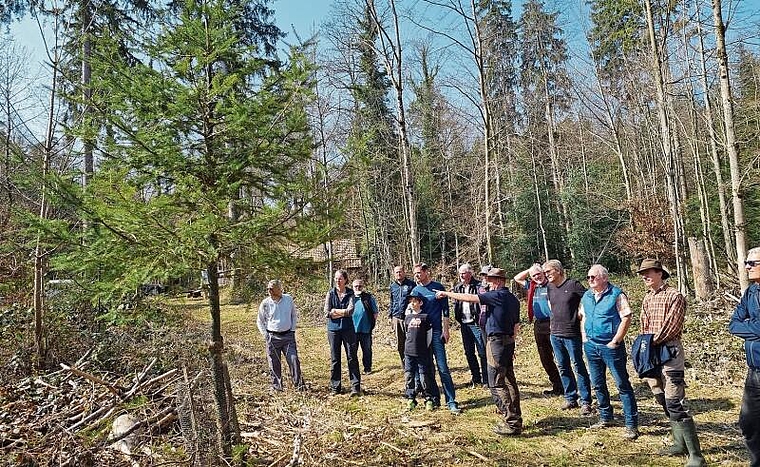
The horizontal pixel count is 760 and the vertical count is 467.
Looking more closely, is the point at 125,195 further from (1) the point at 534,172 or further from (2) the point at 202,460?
(1) the point at 534,172

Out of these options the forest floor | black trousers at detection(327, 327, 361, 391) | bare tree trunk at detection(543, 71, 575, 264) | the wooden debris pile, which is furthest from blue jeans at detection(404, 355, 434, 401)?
bare tree trunk at detection(543, 71, 575, 264)

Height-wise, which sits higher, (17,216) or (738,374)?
(17,216)

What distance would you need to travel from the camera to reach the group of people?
4223 mm

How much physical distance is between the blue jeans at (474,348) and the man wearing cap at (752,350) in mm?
3273

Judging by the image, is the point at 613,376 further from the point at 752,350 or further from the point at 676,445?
the point at 752,350

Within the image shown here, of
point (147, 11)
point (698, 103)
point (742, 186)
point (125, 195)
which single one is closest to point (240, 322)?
point (147, 11)

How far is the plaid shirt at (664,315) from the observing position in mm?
4336

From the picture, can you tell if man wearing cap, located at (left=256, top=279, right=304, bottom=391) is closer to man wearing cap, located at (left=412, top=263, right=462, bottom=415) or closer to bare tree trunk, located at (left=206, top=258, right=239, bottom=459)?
man wearing cap, located at (left=412, top=263, right=462, bottom=415)

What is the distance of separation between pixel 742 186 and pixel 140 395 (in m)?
8.76

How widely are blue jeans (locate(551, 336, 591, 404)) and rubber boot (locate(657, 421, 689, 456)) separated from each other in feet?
3.92

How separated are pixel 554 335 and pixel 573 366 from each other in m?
0.44

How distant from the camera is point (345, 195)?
15.1 ft

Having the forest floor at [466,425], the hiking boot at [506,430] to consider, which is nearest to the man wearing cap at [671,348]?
the forest floor at [466,425]

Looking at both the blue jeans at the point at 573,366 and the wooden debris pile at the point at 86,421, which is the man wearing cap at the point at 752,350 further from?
the wooden debris pile at the point at 86,421
